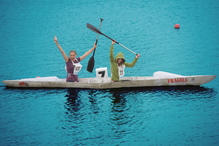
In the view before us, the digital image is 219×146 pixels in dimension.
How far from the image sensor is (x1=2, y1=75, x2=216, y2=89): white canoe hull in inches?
632

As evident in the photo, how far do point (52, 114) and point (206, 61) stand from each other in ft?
37.7

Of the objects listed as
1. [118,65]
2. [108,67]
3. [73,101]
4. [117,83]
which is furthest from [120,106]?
[108,67]

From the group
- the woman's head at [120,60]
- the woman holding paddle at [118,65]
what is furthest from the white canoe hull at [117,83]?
the woman's head at [120,60]

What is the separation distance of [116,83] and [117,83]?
2.0 inches

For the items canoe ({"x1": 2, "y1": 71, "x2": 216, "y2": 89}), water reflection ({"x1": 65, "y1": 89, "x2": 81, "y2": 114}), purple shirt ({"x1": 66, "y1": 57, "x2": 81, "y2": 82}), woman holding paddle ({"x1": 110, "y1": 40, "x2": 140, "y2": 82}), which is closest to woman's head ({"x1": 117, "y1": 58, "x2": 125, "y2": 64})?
woman holding paddle ({"x1": 110, "y1": 40, "x2": 140, "y2": 82})

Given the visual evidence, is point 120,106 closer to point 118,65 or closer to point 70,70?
point 118,65

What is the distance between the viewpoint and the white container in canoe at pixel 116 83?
633 inches

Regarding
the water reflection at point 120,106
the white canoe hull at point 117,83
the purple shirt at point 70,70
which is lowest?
the water reflection at point 120,106

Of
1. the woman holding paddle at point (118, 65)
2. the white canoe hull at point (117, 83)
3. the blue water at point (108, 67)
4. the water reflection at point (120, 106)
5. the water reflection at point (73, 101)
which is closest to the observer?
the blue water at point (108, 67)

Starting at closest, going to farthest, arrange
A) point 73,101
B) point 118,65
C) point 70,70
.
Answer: point 73,101, point 118,65, point 70,70

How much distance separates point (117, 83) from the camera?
1636 centimetres

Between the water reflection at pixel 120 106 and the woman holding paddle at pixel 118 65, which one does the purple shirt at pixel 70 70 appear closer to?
the water reflection at pixel 120 106

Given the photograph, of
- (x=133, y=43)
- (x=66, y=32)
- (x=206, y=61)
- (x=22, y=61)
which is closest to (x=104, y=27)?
(x=66, y=32)

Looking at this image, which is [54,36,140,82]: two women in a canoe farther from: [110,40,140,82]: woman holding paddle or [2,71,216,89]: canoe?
[2,71,216,89]: canoe
